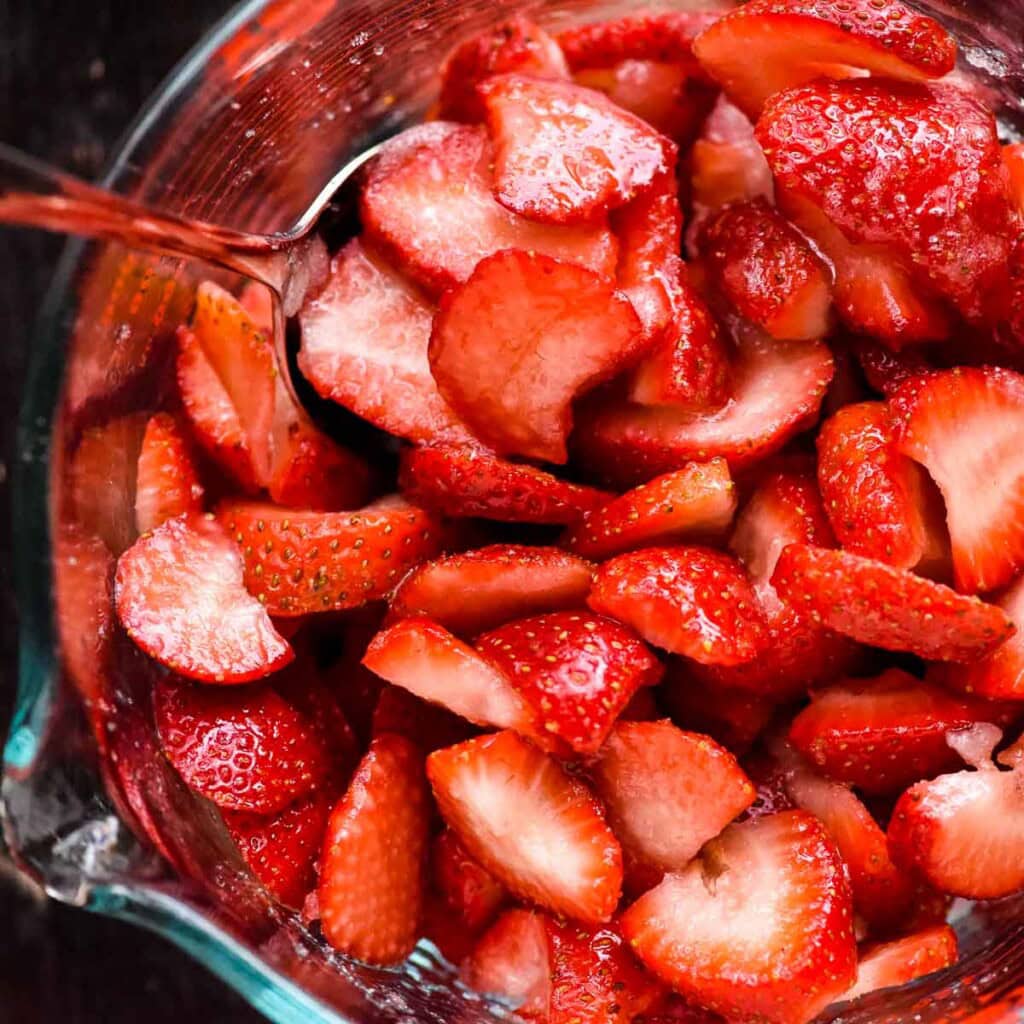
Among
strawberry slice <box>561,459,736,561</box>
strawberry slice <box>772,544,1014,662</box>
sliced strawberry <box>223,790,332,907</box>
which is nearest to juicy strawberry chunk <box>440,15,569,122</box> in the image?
strawberry slice <box>561,459,736,561</box>

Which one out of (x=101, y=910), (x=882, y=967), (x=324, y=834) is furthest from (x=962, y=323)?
(x=101, y=910)

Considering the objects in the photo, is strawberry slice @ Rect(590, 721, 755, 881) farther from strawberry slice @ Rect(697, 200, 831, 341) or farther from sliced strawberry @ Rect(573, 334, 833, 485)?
strawberry slice @ Rect(697, 200, 831, 341)

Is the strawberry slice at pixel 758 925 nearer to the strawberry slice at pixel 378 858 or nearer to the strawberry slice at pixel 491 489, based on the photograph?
the strawberry slice at pixel 378 858

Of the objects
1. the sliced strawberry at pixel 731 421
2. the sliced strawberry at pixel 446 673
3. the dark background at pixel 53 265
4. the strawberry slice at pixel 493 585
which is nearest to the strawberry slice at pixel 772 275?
the sliced strawberry at pixel 731 421

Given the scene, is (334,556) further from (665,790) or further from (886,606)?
(886,606)

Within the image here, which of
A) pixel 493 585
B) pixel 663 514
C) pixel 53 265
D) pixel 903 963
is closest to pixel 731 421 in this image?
pixel 663 514

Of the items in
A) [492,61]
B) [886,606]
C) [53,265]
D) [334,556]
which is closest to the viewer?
[886,606]

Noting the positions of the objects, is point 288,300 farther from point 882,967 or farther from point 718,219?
point 882,967
